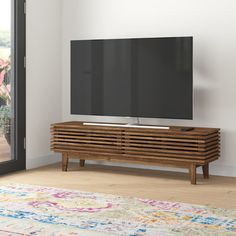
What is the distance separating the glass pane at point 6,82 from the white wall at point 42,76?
0.85 ft

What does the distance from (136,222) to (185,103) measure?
183cm

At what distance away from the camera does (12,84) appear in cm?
553

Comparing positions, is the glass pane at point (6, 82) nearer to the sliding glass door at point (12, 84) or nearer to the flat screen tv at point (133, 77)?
the sliding glass door at point (12, 84)

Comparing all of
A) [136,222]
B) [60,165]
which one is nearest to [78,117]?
[60,165]

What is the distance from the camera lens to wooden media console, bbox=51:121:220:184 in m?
4.88

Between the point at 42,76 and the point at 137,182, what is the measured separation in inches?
70.5

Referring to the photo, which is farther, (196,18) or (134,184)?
(196,18)

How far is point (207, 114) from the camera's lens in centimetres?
541

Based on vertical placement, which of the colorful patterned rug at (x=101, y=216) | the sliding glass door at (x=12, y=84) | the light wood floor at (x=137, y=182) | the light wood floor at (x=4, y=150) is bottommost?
the colorful patterned rug at (x=101, y=216)

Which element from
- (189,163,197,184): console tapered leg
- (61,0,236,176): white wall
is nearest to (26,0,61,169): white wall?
(61,0,236,176): white wall

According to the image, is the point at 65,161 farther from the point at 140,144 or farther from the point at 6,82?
the point at 6,82

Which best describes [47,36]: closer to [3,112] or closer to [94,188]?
[3,112]

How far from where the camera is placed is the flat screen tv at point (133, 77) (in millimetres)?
5117

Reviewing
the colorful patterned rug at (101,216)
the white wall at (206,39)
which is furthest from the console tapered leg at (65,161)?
the colorful patterned rug at (101,216)
